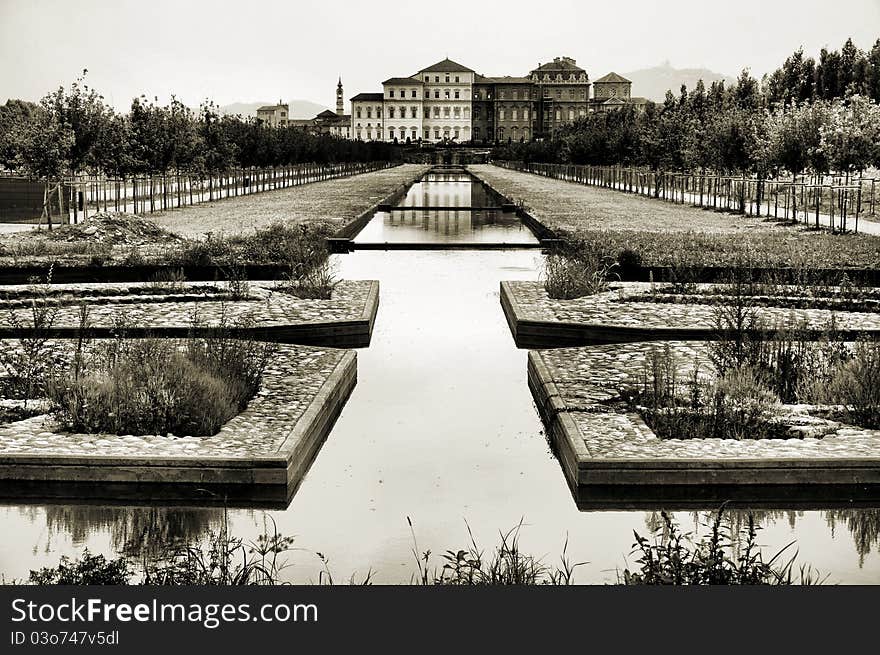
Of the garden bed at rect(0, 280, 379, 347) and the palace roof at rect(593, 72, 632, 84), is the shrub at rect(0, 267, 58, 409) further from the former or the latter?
the palace roof at rect(593, 72, 632, 84)

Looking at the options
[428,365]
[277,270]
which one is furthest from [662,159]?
[428,365]

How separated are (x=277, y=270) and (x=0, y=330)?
199 inches

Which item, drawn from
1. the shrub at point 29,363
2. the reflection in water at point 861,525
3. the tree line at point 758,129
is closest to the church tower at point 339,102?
the tree line at point 758,129

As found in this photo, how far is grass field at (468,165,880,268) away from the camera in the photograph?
1656cm

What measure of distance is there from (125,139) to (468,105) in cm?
13398

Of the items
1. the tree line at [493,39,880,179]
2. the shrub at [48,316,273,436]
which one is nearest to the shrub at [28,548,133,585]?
the shrub at [48,316,273,436]

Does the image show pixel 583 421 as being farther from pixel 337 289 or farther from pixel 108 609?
pixel 337 289

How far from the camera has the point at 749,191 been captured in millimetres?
33062

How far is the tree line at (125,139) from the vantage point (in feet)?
79.1

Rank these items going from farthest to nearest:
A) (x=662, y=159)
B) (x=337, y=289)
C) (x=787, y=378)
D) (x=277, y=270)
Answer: (x=662, y=159) < (x=277, y=270) < (x=337, y=289) < (x=787, y=378)

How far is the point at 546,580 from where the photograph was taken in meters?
5.17

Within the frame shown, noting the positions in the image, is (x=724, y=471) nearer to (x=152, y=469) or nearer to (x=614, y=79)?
(x=152, y=469)

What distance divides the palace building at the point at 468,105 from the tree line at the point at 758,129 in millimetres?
83593

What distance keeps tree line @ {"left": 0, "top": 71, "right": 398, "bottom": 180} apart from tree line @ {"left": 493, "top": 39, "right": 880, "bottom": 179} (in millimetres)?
14694
